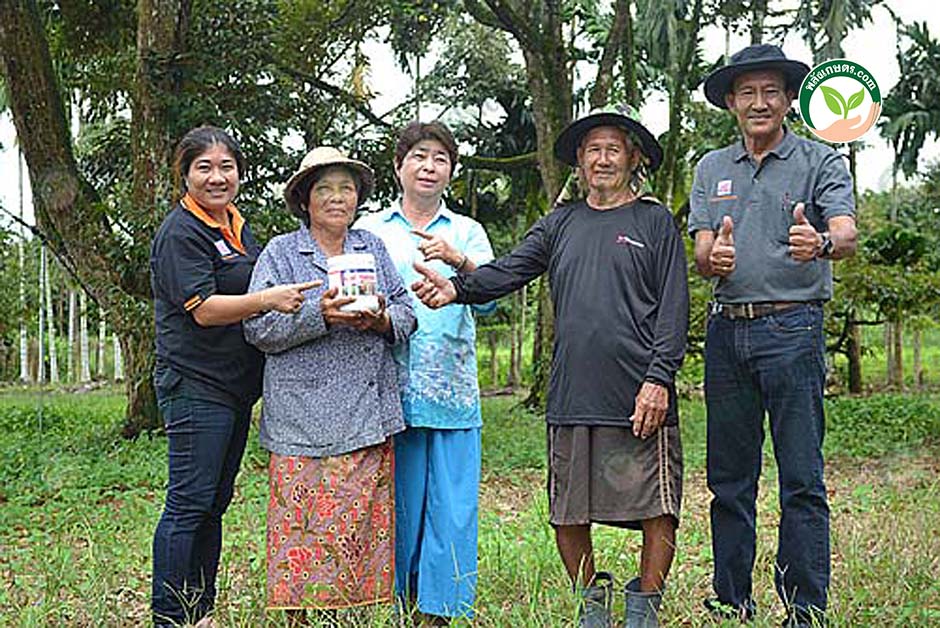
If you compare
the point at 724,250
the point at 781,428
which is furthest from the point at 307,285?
the point at 781,428

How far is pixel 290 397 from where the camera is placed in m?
3.78

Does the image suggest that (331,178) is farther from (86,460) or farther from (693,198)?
(86,460)

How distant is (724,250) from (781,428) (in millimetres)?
644

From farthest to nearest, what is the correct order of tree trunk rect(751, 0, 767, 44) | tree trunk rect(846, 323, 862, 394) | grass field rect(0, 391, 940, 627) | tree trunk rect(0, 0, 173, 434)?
tree trunk rect(846, 323, 862, 394) < tree trunk rect(751, 0, 767, 44) < tree trunk rect(0, 0, 173, 434) < grass field rect(0, 391, 940, 627)

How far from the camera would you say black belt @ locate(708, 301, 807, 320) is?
378cm

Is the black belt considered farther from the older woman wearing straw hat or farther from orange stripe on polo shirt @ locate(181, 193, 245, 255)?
orange stripe on polo shirt @ locate(181, 193, 245, 255)

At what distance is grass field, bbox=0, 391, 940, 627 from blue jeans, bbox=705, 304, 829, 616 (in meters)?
0.24

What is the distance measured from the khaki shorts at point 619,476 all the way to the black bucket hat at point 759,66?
1.22 meters

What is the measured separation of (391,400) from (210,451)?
65cm

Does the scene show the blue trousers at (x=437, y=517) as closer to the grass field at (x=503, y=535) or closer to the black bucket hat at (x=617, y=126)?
the grass field at (x=503, y=535)

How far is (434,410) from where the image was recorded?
13.0 ft

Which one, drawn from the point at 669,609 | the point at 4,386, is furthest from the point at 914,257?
the point at 4,386

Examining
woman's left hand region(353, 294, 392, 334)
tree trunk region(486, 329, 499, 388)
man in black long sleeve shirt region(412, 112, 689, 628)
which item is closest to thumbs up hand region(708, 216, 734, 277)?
man in black long sleeve shirt region(412, 112, 689, 628)

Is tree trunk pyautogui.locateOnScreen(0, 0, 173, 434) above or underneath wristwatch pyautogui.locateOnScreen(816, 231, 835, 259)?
above
